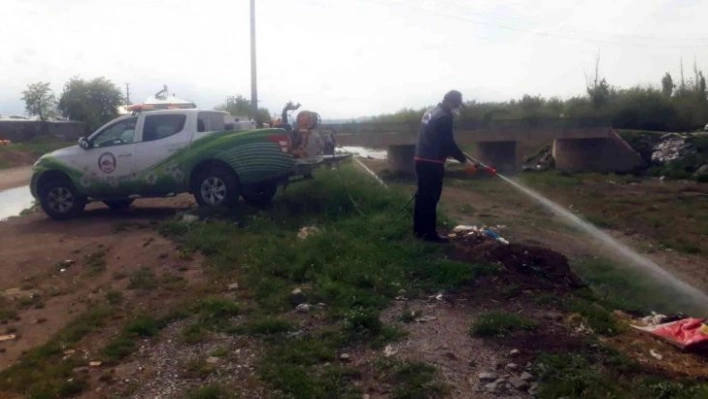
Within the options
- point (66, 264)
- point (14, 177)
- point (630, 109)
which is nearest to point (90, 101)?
point (14, 177)

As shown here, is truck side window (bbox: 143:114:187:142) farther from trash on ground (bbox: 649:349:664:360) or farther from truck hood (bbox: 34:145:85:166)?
trash on ground (bbox: 649:349:664:360)

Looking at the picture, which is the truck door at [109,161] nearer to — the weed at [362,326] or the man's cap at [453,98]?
the man's cap at [453,98]

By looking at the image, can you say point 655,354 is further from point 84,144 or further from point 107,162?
point 84,144

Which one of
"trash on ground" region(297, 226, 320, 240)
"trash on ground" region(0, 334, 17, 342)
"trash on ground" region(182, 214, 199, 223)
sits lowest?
"trash on ground" region(0, 334, 17, 342)

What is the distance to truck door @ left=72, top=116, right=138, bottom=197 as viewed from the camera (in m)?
15.4

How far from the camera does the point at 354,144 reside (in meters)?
28.8

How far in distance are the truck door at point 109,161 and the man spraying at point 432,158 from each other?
6.24 m

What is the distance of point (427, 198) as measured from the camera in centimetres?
1088

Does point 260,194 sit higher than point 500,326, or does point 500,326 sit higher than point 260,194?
point 260,194

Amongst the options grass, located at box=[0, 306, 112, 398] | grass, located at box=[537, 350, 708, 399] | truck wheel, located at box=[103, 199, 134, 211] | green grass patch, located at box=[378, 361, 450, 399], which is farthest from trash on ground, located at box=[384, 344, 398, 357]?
truck wheel, located at box=[103, 199, 134, 211]

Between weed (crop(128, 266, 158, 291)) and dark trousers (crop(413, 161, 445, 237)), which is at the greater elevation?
dark trousers (crop(413, 161, 445, 237))

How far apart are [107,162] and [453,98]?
6.98 metres

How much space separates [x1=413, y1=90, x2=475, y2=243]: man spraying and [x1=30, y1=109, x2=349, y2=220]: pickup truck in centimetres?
420

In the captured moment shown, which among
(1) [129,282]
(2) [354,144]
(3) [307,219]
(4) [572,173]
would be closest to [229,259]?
(1) [129,282]
